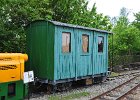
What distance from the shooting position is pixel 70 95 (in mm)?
13789

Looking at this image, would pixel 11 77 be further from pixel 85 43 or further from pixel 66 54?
pixel 85 43

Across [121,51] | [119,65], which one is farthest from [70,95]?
[121,51]

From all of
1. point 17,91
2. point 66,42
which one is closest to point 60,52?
point 66,42

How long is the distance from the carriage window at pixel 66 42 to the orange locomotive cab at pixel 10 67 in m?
2.86

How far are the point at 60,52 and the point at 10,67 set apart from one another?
332 centimetres

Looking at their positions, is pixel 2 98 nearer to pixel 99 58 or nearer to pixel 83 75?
pixel 83 75

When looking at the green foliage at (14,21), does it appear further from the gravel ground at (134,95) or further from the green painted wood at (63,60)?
the gravel ground at (134,95)

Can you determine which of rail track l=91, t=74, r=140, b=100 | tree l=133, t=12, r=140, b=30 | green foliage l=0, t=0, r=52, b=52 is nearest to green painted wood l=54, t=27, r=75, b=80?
rail track l=91, t=74, r=140, b=100

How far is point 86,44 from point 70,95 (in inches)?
129

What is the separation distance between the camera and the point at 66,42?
1459 cm

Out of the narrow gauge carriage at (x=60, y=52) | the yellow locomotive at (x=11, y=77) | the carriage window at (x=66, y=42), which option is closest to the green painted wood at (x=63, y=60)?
the narrow gauge carriage at (x=60, y=52)

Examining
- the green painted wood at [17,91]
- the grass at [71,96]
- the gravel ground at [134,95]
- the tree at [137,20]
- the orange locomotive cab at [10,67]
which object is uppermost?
the tree at [137,20]

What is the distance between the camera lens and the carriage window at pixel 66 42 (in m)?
14.4

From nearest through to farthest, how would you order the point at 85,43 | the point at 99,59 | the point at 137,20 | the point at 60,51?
the point at 60,51
the point at 85,43
the point at 99,59
the point at 137,20
